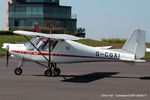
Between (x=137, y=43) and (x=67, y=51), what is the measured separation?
10.9ft

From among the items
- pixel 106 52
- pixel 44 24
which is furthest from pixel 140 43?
pixel 44 24

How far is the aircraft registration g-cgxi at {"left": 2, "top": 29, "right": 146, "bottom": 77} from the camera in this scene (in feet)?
61.4

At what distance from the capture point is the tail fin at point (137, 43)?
18578mm

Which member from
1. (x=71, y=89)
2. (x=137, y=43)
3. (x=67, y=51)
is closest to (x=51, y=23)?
(x=67, y=51)

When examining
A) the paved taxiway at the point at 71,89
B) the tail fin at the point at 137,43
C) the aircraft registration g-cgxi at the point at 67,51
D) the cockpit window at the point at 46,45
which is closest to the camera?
the paved taxiway at the point at 71,89

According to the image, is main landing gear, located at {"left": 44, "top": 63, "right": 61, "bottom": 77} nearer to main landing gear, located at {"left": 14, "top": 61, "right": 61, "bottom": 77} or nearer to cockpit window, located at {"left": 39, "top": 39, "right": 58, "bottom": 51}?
main landing gear, located at {"left": 14, "top": 61, "right": 61, "bottom": 77}

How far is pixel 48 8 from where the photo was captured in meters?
72.0

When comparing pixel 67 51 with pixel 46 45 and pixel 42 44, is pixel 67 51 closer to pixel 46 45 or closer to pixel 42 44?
pixel 46 45

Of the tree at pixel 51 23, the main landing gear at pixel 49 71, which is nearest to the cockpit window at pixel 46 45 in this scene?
the main landing gear at pixel 49 71

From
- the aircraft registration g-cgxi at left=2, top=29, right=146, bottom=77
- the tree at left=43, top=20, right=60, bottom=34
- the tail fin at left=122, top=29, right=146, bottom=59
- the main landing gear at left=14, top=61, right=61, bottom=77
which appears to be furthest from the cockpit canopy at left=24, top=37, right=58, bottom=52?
the tree at left=43, top=20, right=60, bottom=34

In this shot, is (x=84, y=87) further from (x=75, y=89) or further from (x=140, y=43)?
(x=140, y=43)

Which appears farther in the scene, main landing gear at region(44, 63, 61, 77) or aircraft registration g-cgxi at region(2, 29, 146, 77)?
main landing gear at region(44, 63, 61, 77)

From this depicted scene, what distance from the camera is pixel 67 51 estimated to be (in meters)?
19.4

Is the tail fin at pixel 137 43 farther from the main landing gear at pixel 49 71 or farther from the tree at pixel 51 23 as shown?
the tree at pixel 51 23
